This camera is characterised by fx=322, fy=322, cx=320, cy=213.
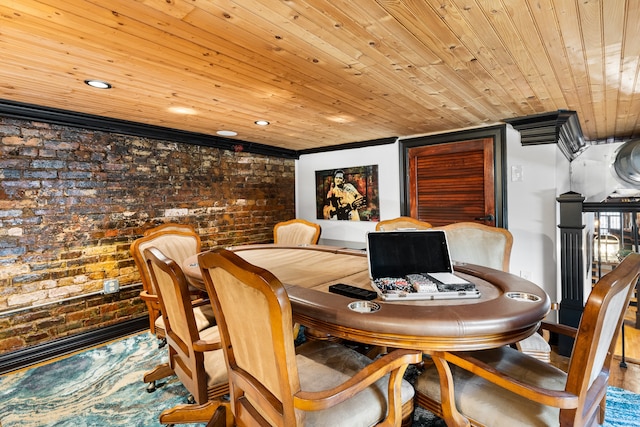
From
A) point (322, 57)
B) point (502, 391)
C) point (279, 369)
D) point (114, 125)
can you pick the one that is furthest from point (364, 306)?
point (114, 125)

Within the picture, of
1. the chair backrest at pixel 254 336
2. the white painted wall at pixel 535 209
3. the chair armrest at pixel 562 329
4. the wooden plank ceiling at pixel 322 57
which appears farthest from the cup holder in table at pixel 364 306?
the white painted wall at pixel 535 209

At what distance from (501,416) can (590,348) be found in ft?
1.37

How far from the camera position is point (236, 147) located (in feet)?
14.6

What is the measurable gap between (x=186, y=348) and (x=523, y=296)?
1596mm

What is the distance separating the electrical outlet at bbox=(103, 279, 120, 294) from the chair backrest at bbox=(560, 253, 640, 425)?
366 cm

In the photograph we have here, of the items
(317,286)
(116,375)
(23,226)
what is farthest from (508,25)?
(23,226)

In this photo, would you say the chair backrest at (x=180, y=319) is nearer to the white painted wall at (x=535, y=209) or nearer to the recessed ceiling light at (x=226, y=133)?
the recessed ceiling light at (x=226, y=133)

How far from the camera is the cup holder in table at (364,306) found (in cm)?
134

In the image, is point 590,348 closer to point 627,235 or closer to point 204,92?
point 204,92

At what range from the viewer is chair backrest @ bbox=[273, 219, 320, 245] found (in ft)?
12.4

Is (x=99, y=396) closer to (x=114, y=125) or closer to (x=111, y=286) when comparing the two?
(x=111, y=286)

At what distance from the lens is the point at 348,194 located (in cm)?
486

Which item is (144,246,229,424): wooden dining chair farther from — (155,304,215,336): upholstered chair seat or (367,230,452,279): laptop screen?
A: (367,230,452,279): laptop screen

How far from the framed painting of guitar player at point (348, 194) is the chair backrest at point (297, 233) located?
1109 millimetres
